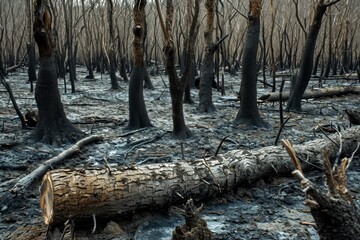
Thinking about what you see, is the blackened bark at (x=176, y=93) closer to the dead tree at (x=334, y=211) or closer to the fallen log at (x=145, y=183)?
the fallen log at (x=145, y=183)

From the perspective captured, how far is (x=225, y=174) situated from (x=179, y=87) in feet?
6.43

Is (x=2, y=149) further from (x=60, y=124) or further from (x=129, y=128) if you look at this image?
→ (x=129, y=128)

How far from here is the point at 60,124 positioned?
17.3 feet

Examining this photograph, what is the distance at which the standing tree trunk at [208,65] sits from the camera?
24.1 feet

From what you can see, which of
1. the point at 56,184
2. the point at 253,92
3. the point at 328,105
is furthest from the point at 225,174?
the point at 328,105

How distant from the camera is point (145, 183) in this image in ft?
10.3

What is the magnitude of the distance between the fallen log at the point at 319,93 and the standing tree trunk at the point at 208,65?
1.79 m

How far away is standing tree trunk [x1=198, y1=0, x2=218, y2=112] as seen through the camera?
7336 millimetres

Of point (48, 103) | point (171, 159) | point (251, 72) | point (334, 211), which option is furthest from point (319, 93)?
point (334, 211)

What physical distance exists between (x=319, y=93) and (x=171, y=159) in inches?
249

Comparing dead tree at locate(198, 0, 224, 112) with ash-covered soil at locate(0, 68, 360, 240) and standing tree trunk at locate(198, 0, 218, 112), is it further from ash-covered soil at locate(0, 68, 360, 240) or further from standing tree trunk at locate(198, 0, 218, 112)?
ash-covered soil at locate(0, 68, 360, 240)

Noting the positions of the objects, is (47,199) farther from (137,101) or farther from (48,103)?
(137,101)

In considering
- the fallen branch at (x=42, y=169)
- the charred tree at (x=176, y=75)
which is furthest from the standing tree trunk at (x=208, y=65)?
the fallen branch at (x=42, y=169)

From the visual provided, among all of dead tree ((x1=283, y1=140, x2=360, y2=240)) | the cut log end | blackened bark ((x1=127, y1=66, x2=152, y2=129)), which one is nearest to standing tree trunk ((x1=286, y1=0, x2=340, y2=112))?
blackened bark ((x1=127, y1=66, x2=152, y2=129))
